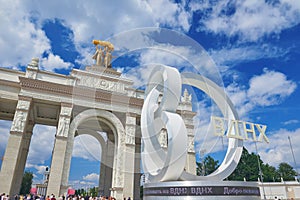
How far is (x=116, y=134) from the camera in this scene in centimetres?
2466

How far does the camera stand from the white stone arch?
860 inches

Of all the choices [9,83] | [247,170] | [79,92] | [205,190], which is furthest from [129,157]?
[247,170]

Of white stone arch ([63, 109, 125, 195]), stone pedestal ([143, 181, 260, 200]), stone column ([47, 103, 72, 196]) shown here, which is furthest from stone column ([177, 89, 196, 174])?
stone pedestal ([143, 181, 260, 200])

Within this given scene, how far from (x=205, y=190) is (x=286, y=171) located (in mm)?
66274

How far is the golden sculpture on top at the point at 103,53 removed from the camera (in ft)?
90.0

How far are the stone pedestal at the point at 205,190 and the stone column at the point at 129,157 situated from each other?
12.6 m

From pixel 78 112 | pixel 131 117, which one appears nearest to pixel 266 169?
pixel 131 117

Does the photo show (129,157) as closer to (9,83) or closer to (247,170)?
(9,83)

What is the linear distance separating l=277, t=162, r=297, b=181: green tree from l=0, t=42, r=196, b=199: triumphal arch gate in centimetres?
4900

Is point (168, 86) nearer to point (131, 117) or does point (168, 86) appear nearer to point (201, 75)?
point (201, 75)

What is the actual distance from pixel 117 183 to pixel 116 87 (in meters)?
10.2

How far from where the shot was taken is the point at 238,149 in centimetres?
1211

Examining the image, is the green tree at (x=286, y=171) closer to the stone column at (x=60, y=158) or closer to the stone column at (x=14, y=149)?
the stone column at (x=60, y=158)

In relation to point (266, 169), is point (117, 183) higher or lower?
lower
